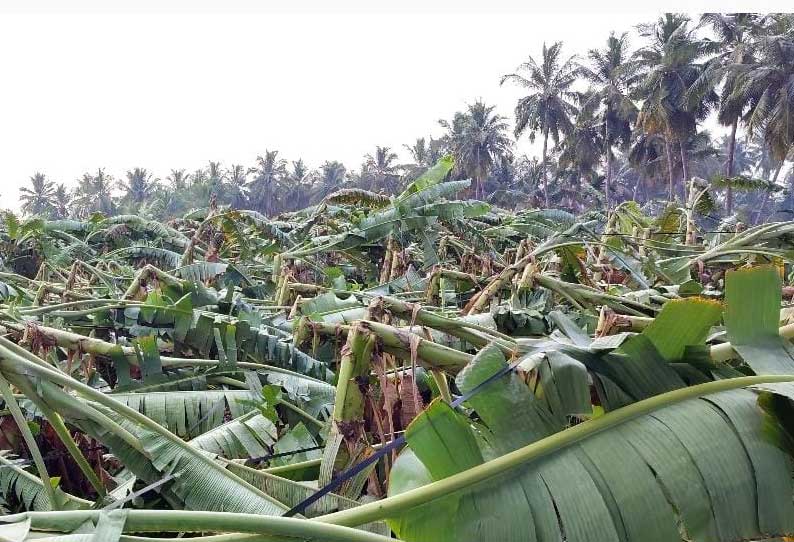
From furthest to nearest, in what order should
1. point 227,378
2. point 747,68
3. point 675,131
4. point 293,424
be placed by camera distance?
1. point 675,131
2. point 747,68
3. point 227,378
4. point 293,424

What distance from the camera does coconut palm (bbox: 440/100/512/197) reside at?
41438 mm

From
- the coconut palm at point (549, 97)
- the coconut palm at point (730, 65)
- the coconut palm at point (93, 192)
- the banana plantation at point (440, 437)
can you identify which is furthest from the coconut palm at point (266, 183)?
the banana plantation at point (440, 437)

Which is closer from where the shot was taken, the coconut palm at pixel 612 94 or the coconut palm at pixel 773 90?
→ the coconut palm at pixel 773 90

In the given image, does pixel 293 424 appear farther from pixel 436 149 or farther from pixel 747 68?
pixel 436 149

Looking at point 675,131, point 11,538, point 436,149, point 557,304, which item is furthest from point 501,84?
point 11,538

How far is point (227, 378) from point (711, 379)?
169 cm

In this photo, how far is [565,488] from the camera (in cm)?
99

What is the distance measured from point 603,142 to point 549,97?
15.2 ft

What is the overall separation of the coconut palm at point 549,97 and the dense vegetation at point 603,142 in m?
0.07

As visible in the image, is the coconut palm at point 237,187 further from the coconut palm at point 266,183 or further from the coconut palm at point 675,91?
the coconut palm at point 675,91

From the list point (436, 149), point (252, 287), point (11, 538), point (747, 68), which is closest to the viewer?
point (11, 538)

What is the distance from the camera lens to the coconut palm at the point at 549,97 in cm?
3950

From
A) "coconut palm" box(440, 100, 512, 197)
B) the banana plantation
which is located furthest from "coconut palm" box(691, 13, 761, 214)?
the banana plantation

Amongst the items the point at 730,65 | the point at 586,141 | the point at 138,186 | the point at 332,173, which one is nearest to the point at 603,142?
the point at 586,141
